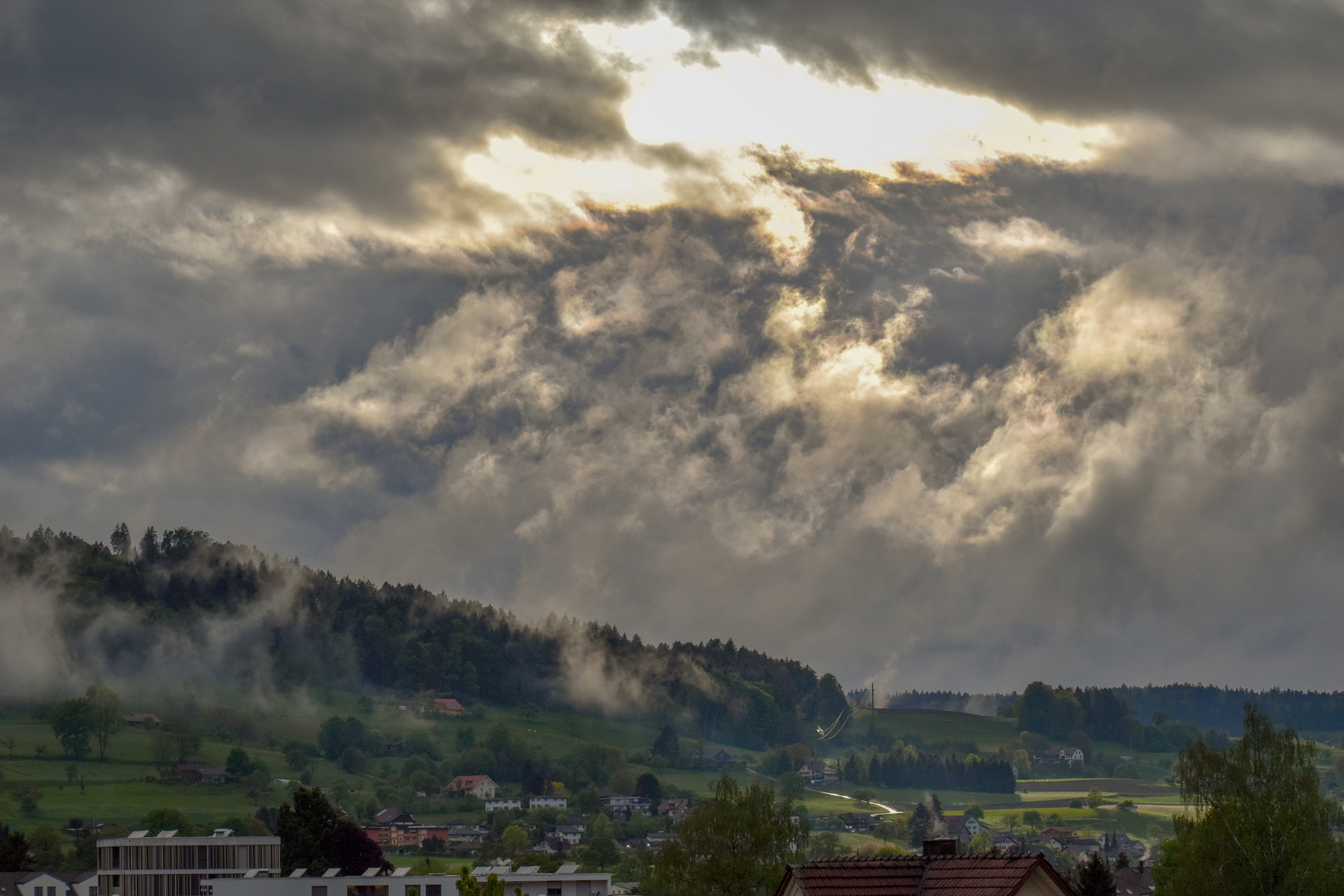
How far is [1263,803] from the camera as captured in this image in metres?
111

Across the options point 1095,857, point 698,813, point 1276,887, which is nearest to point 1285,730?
point 1276,887

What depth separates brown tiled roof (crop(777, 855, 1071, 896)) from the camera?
6266 centimetres

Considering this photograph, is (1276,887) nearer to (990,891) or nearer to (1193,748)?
(1193,748)

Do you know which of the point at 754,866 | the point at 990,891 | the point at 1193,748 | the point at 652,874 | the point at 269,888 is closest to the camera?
the point at 990,891

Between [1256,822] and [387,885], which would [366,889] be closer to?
[387,885]

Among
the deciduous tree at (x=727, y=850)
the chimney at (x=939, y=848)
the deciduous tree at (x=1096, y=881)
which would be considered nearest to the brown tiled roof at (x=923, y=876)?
the chimney at (x=939, y=848)

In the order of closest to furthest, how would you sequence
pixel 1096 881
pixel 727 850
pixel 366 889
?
pixel 727 850 < pixel 1096 881 < pixel 366 889

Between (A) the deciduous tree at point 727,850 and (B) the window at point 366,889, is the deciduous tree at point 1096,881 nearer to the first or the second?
(A) the deciduous tree at point 727,850

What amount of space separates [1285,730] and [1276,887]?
1869cm

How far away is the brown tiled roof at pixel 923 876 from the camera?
6266cm

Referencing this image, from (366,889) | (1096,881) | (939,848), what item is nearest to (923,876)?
(939,848)

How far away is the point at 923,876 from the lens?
65875 millimetres

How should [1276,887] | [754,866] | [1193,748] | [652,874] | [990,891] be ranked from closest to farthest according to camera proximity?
[990,891], [1276,887], [1193,748], [754,866], [652,874]

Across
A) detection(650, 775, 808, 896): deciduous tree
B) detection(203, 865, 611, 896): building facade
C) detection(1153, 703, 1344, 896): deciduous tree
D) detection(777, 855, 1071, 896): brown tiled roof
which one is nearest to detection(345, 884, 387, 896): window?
detection(203, 865, 611, 896): building facade
